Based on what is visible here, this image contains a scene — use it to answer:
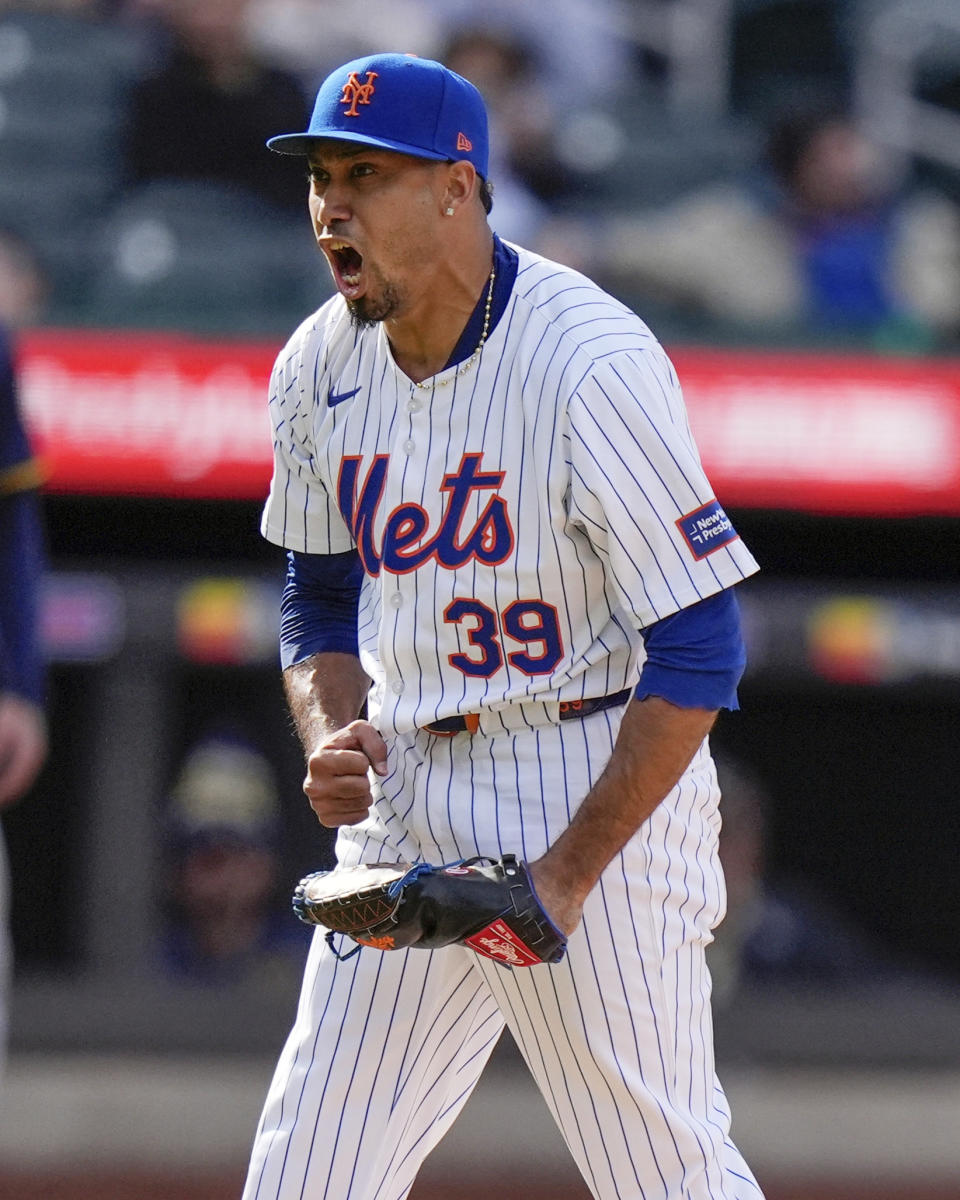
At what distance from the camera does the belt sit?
2225mm

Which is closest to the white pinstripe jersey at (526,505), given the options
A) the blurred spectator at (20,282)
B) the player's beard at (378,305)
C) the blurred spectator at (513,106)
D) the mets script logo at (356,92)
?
the player's beard at (378,305)

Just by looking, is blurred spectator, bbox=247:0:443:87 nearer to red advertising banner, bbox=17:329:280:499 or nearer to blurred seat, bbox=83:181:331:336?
blurred seat, bbox=83:181:331:336

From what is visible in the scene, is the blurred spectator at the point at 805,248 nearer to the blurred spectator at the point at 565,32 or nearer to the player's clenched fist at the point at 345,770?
the blurred spectator at the point at 565,32

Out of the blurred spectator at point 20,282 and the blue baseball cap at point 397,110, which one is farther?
the blurred spectator at point 20,282

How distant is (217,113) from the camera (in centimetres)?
678

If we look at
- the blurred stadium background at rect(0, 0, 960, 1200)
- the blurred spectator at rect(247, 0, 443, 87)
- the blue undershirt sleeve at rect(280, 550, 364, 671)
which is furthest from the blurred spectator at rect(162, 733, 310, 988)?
the blue undershirt sleeve at rect(280, 550, 364, 671)

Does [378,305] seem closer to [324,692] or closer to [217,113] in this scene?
[324,692]

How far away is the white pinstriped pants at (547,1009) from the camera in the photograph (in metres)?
2.18

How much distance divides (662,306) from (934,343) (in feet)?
2.79

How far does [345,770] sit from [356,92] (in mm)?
736

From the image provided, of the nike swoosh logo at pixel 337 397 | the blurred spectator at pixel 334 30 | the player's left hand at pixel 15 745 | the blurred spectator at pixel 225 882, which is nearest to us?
the nike swoosh logo at pixel 337 397

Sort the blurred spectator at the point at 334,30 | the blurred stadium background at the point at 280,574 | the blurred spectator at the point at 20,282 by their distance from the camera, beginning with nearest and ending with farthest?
the blurred stadium background at the point at 280,574 < the blurred spectator at the point at 20,282 < the blurred spectator at the point at 334,30

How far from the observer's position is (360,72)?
2146mm

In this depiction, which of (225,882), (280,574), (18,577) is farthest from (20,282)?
(18,577)
